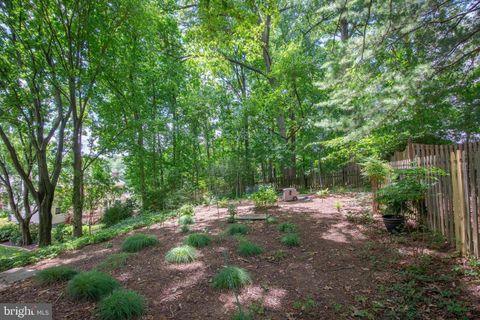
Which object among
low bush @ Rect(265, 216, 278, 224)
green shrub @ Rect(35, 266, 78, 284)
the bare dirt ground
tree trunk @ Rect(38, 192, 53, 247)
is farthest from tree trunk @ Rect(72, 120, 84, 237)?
low bush @ Rect(265, 216, 278, 224)

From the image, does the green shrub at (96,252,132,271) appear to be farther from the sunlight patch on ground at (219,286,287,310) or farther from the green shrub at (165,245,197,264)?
the sunlight patch on ground at (219,286,287,310)

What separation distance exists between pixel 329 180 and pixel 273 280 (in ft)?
33.3

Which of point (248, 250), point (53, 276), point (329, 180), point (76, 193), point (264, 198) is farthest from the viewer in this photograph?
point (329, 180)

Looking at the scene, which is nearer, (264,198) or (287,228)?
(287,228)

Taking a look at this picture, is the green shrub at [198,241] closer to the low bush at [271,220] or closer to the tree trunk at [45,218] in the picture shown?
the low bush at [271,220]

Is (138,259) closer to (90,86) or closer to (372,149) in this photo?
(372,149)

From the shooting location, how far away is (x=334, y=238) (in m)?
4.16

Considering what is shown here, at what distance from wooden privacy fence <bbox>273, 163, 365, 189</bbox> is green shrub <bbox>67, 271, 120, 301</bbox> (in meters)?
10.3

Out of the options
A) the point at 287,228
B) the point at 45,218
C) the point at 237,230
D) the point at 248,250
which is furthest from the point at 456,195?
the point at 45,218

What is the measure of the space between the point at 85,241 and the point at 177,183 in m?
6.26

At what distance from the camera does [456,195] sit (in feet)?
10.5

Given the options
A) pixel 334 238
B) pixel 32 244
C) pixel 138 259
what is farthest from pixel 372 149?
pixel 32 244

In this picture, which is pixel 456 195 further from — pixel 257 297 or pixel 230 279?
pixel 230 279

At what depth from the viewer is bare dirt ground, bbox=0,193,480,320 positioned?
2301 millimetres
